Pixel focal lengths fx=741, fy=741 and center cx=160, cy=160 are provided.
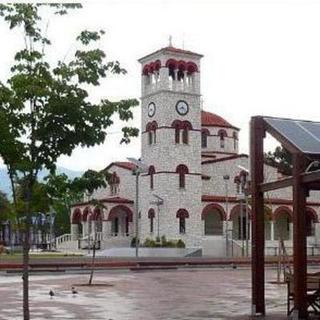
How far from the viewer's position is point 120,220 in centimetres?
6775

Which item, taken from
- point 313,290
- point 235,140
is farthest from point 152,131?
point 313,290

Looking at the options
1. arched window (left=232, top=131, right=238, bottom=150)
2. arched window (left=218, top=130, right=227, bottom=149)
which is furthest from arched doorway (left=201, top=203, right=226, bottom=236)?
arched window (left=232, top=131, right=238, bottom=150)

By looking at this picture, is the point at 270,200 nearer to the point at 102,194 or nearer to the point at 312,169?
the point at 102,194

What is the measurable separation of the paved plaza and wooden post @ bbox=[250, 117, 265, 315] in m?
0.53

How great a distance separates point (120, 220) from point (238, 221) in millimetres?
10774

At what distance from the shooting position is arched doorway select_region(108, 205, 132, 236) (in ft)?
216

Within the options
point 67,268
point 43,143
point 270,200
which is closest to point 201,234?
point 270,200

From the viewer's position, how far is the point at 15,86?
1135 centimetres

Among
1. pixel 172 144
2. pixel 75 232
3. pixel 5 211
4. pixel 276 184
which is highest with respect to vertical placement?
pixel 172 144

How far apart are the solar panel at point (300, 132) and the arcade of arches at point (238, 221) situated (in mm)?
46375

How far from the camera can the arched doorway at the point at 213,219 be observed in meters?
64.8

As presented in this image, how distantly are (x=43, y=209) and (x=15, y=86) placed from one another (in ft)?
7.26

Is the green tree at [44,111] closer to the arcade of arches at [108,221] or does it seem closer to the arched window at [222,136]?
the arcade of arches at [108,221]

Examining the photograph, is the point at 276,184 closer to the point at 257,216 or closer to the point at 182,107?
the point at 257,216
